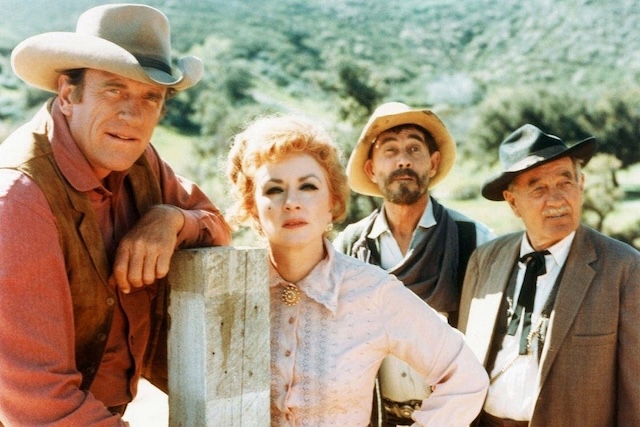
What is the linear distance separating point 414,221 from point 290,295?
1830 mm

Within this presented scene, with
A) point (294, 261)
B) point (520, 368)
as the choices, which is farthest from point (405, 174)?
point (294, 261)

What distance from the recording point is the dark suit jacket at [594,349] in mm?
3113

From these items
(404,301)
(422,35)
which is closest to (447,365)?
(404,301)

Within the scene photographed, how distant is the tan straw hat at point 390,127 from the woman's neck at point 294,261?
1.66 m

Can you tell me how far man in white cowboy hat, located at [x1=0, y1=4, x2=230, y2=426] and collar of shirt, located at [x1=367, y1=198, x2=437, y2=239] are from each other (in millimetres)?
1812

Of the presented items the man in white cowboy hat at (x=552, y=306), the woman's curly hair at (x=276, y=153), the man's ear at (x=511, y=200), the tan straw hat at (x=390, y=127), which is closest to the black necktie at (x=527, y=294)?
the man in white cowboy hat at (x=552, y=306)

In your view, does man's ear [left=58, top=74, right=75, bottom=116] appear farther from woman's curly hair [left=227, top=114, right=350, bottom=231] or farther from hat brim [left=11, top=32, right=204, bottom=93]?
woman's curly hair [left=227, top=114, right=350, bottom=231]

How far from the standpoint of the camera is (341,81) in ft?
56.3

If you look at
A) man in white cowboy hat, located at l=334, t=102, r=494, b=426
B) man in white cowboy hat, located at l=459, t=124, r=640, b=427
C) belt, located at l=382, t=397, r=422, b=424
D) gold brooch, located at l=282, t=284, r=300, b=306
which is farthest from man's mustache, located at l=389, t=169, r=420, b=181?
gold brooch, located at l=282, t=284, r=300, b=306

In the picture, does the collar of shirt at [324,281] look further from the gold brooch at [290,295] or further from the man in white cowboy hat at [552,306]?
the man in white cowboy hat at [552,306]

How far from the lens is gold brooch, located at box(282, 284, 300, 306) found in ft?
7.85

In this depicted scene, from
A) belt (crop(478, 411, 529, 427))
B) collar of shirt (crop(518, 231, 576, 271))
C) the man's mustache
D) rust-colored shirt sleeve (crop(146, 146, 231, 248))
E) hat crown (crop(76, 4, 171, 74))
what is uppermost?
hat crown (crop(76, 4, 171, 74))

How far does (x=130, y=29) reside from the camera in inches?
86.0

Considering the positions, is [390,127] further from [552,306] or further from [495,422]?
[495,422]
